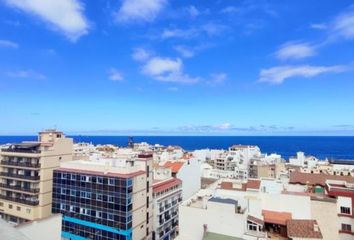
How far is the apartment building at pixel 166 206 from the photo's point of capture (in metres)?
48.9

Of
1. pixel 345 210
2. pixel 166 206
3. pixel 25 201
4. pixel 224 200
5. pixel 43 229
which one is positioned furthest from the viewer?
pixel 166 206

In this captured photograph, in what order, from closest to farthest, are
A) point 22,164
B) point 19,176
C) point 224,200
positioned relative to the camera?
point 224,200 < point 22,164 < point 19,176

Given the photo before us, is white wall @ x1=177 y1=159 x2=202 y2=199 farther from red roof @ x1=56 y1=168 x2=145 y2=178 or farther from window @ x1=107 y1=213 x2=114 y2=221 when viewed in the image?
window @ x1=107 y1=213 x2=114 y2=221

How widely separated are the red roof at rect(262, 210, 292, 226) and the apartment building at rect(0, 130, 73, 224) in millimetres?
38441

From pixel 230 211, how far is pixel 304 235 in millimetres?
7763

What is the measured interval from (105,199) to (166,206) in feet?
45.5

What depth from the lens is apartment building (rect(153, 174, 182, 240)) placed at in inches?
1924

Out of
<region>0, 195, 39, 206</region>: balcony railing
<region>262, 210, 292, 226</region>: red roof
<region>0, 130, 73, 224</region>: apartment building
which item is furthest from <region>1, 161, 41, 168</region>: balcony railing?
<region>262, 210, 292, 226</region>: red roof

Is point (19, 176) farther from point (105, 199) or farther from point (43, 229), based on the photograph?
point (43, 229)

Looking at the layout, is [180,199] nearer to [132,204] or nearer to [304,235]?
[132,204]

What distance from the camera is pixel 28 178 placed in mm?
49938

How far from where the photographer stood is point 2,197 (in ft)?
173

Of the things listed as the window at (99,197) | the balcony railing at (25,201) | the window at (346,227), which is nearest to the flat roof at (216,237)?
the window at (346,227)

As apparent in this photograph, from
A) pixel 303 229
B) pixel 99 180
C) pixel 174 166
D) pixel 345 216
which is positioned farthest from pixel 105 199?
pixel 345 216
